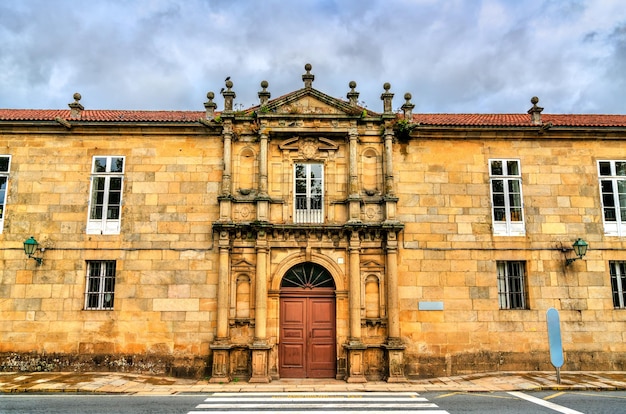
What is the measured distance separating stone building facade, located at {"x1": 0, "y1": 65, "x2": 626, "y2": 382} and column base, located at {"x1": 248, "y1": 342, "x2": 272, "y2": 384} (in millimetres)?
67

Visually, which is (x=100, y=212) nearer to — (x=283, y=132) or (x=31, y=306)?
(x=31, y=306)

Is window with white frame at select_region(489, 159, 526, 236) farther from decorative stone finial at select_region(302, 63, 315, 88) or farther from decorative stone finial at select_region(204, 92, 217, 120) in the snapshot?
decorative stone finial at select_region(204, 92, 217, 120)

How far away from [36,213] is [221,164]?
6.10 metres

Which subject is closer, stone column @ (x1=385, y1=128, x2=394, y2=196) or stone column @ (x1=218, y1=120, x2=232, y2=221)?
stone column @ (x1=218, y1=120, x2=232, y2=221)

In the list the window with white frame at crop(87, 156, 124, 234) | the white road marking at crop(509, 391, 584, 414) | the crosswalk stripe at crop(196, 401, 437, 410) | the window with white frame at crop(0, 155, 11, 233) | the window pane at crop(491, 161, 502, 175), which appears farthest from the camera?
the window pane at crop(491, 161, 502, 175)

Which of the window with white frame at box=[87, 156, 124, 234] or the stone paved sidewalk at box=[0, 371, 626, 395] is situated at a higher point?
the window with white frame at box=[87, 156, 124, 234]

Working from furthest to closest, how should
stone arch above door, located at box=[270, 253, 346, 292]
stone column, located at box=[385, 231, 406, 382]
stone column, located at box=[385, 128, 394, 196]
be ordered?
stone column, located at box=[385, 128, 394, 196] < stone arch above door, located at box=[270, 253, 346, 292] < stone column, located at box=[385, 231, 406, 382]

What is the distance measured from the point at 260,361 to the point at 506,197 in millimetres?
9469

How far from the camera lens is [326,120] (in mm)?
16094

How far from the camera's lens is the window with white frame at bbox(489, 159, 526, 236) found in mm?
16078

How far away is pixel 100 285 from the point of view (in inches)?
613

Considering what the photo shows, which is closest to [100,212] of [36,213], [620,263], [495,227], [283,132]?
[36,213]

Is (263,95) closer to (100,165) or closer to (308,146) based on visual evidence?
(308,146)

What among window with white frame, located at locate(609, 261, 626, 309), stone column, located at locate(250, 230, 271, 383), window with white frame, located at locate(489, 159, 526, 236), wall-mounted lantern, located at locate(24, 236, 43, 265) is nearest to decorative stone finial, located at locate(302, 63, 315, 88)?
stone column, located at locate(250, 230, 271, 383)
